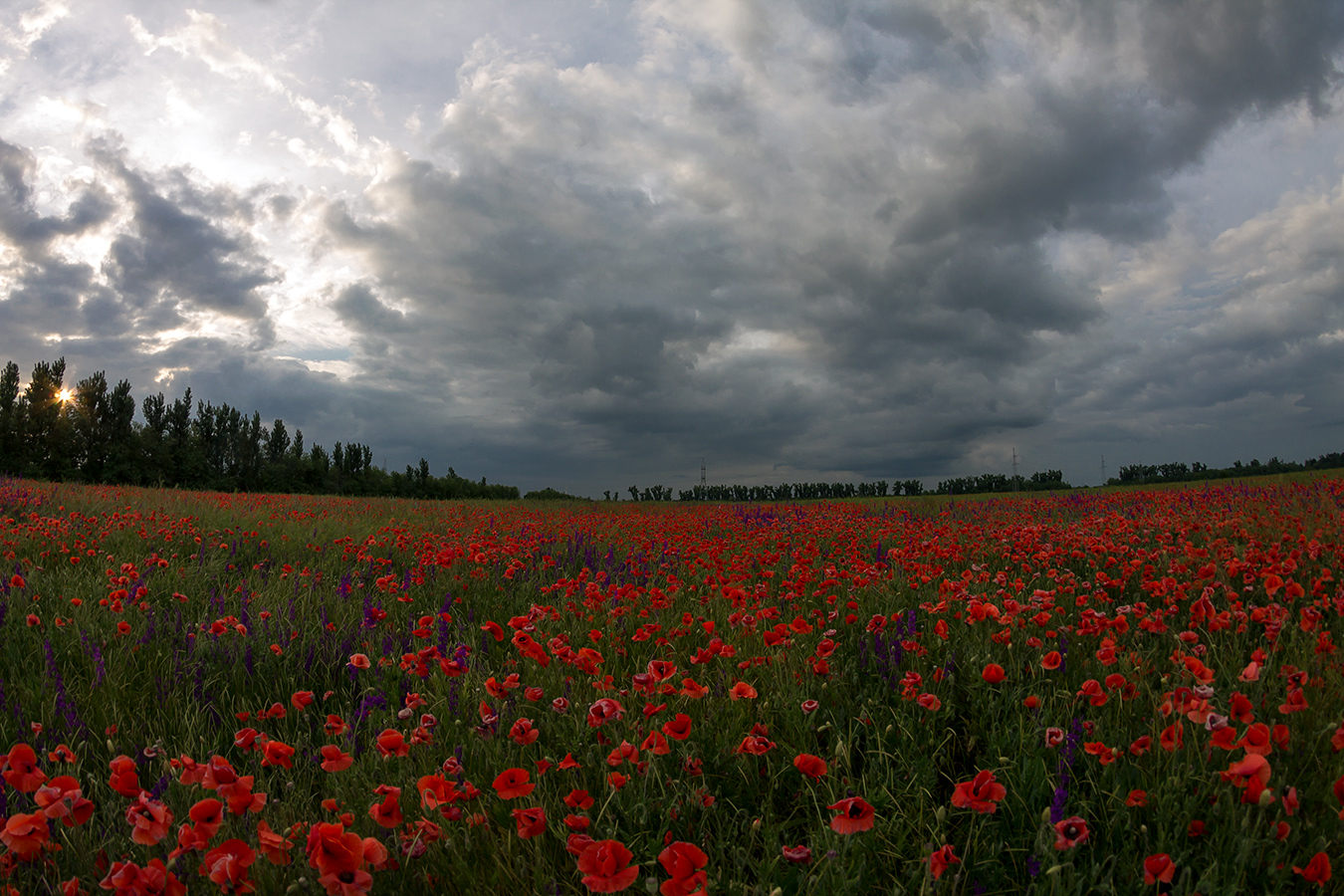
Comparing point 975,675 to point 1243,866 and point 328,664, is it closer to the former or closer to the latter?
point 1243,866

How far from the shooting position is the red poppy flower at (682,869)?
1398mm

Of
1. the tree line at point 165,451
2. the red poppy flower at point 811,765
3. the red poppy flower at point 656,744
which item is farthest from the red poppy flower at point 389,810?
the tree line at point 165,451

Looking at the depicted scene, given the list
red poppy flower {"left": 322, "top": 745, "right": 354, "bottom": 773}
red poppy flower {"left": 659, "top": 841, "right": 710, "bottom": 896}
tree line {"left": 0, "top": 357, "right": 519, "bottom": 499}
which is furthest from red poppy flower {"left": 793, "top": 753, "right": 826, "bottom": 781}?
tree line {"left": 0, "top": 357, "right": 519, "bottom": 499}

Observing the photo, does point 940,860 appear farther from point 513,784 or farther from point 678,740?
point 513,784

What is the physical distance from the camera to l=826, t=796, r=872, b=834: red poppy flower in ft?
5.20

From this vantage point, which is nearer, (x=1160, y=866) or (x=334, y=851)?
(x=334, y=851)

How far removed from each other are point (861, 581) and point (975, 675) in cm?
134

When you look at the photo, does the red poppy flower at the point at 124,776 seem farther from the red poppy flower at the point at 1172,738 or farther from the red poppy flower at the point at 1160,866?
the red poppy flower at the point at 1172,738

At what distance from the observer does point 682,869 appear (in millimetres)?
1406

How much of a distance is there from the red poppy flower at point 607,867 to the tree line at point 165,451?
51.8 meters

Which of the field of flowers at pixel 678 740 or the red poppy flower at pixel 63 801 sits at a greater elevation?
the red poppy flower at pixel 63 801

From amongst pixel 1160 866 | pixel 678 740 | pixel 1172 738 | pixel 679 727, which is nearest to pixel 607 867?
pixel 679 727

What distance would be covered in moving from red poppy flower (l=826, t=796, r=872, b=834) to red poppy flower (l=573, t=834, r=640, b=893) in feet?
1.81

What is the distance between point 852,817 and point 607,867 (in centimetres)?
67
